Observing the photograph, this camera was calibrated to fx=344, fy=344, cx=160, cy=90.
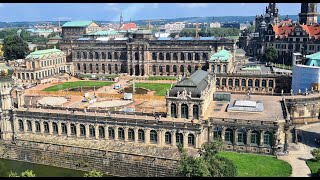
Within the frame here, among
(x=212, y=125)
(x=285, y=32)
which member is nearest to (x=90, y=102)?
(x=212, y=125)

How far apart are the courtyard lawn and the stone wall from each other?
7980mm

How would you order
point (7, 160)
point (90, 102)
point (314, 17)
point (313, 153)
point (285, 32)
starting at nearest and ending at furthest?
point (313, 153), point (7, 160), point (90, 102), point (285, 32), point (314, 17)

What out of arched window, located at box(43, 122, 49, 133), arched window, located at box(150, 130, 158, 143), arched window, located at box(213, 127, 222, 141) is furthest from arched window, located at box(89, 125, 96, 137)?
arched window, located at box(213, 127, 222, 141)

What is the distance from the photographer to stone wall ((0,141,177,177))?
41688 millimetres

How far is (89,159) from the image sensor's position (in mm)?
44656

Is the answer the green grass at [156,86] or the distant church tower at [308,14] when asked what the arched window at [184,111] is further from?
the distant church tower at [308,14]

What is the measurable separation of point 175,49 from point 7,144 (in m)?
63.5

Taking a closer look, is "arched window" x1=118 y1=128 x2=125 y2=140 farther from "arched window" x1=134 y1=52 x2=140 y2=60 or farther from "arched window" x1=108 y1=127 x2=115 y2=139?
"arched window" x1=134 y1=52 x2=140 y2=60

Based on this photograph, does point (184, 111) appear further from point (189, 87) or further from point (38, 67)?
point (38, 67)

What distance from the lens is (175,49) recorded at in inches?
4094

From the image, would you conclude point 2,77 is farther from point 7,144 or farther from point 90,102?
point 7,144

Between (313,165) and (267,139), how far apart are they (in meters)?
6.32

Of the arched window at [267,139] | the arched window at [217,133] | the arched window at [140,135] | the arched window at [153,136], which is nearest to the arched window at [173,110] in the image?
the arched window at [153,136]

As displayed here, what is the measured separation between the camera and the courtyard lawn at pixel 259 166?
3847cm
